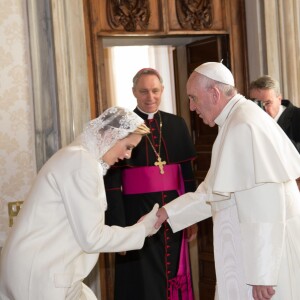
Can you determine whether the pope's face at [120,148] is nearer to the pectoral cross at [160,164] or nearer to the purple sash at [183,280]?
the pectoral cross at [160,164]

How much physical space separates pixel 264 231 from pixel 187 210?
846 mm

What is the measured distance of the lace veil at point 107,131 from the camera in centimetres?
347

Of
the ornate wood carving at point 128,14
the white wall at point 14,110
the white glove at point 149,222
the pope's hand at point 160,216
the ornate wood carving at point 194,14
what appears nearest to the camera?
the white glove at point 149,222

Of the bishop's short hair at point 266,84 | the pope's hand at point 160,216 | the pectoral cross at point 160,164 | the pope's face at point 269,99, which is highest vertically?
the bishop's short hair at point 266,84

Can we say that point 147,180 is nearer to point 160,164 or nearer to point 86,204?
point 160,164

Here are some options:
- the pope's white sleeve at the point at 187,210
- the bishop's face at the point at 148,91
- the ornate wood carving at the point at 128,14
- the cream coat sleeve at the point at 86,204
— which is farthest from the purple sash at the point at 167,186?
the cream coat sleeve at the point at 86,204

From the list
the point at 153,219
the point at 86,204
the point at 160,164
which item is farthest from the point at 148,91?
the point at 86,204

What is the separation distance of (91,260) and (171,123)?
201 centimetres

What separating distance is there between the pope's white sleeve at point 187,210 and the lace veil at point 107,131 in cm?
67

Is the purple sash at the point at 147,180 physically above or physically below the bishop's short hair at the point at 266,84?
below

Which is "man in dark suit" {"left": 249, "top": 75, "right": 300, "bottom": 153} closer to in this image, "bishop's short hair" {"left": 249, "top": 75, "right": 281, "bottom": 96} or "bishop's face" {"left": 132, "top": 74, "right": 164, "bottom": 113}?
"bishop's short hair" {"left": 249, "top": 75, "right": 281, "bottom": 96}

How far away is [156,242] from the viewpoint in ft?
17.0

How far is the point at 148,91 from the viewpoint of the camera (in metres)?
5.16

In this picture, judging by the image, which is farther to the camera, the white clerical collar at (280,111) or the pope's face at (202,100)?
the white clerical collar at (280,111)
